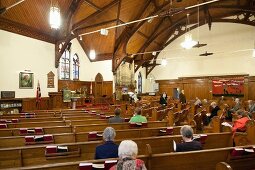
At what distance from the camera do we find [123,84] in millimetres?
16484

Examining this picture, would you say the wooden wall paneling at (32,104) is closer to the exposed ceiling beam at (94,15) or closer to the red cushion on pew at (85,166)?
the exposed ceiling beam at (94,15)

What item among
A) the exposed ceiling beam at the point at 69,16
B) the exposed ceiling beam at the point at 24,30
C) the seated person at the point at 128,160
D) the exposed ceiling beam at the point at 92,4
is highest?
the exposed ceiling beam at the point at 92,4

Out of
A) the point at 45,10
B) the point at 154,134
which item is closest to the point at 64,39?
the point at 45,10

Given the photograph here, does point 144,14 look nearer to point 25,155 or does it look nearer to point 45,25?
point 45,25

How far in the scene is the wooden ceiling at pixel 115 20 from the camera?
35.2 ft

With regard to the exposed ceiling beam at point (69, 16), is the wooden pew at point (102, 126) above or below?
below

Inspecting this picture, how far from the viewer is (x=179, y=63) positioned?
1906 centimetres

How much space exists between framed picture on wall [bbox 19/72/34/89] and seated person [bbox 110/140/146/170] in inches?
396

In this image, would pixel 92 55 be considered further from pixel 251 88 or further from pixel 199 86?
pixel 251 88

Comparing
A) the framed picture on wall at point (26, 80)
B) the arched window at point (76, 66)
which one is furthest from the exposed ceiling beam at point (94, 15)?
the framed picture on wall at point (26, 80)

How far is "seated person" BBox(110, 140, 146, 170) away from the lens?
1940 mm

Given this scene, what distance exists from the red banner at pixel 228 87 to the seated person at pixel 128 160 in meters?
15.3

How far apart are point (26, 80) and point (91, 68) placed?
6116mm

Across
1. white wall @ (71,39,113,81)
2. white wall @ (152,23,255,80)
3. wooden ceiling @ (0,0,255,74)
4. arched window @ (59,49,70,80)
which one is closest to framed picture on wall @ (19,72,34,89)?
wooden ceiling @ (0,0,255,74)
